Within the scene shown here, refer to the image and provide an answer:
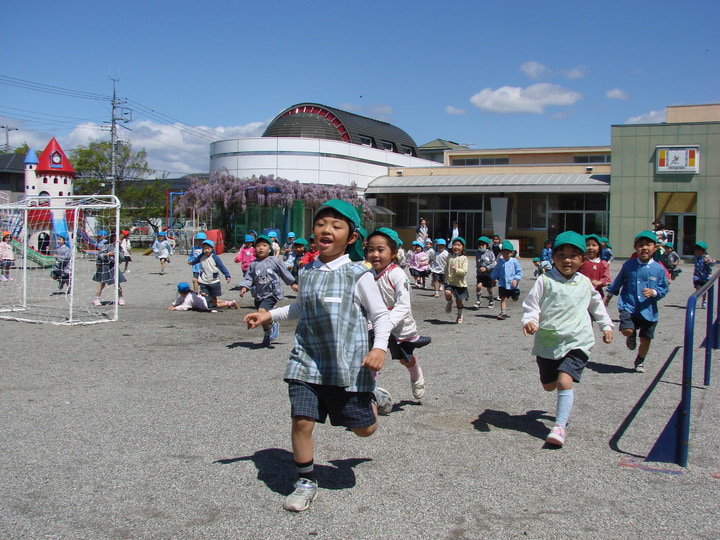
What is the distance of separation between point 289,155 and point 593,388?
1397 inches

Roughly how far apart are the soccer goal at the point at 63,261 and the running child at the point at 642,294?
8.10 meters

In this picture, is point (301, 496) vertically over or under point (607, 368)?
under

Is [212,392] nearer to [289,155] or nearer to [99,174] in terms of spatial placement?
[289,155]

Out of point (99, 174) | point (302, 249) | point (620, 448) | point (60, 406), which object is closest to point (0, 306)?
point (302, 249)

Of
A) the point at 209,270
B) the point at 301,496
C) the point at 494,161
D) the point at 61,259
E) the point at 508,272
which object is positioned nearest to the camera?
the point at 301,496

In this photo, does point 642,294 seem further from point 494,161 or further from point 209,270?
point 494,161

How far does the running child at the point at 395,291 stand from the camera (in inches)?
231

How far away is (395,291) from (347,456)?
1.80 m

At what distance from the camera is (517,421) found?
18.5 ft

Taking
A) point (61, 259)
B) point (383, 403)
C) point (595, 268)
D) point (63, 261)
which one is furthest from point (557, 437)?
point (63, 261)

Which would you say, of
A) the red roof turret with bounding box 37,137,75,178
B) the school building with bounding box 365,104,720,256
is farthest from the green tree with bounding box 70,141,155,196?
the school building with bounding box 365,104,720,256

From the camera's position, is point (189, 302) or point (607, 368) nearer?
point (607, 368)

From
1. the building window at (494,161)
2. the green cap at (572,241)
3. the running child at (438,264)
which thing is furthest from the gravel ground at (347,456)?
the building window at (494,161)

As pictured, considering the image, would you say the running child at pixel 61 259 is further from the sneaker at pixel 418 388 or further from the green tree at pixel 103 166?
the green tree at pixel 103 166
